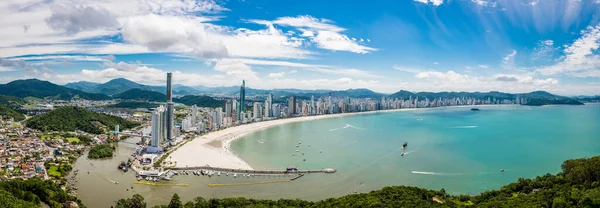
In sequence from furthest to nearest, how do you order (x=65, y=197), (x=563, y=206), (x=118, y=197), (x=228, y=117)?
1. (x=228, y=117)
2. (x=118, y=197)
3. (x=65, y=197)
4. (x=563, y=206)

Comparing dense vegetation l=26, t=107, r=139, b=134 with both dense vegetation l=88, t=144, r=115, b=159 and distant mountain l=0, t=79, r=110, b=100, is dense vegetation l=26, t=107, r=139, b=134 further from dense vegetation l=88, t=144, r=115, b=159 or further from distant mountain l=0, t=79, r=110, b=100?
distant mountain l=0, t=79, r=110, b=100

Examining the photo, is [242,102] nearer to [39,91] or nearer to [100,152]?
[100,152]

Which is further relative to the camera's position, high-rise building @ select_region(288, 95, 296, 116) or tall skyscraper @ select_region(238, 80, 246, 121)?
high-rise building @ select_region(288, 95, 296, 116)

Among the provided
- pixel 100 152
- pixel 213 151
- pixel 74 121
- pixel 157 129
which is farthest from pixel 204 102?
pixel 213 151

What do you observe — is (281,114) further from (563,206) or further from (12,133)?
(563,206)

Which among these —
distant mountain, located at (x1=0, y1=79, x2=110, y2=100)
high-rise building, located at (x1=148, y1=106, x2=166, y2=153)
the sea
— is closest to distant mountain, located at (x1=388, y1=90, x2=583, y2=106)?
the sea

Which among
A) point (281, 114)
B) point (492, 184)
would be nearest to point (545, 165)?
point (492, 184)
